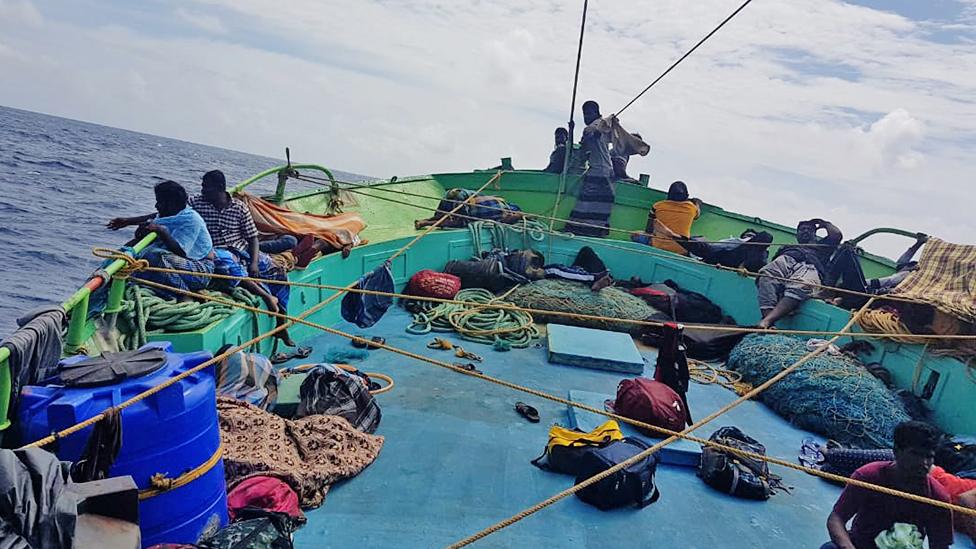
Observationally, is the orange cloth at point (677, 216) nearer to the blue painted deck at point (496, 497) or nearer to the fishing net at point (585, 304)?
the fishing net at point (585, 304)

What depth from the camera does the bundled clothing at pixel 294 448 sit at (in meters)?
2.70

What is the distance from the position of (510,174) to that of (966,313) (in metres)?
6.23

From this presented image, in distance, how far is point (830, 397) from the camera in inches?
170

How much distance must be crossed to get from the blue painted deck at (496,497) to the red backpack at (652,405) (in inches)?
10.8

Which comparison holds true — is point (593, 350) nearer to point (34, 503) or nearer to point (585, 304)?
point (585, 304)

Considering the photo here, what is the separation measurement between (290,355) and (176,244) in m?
1.18

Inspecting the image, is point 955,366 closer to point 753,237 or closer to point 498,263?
point 753,237

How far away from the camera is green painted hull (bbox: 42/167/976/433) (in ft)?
13.9

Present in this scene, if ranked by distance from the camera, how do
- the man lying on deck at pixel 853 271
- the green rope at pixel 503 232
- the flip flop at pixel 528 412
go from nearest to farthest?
the flip flop at pixel 528 412, the man lying on deck at pixel 853 271, the green rope at pixel 503 232

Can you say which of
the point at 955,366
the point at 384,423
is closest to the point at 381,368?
the point at 384,423

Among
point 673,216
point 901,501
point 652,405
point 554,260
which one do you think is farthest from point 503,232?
point 901,501

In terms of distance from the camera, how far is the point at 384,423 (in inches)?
142

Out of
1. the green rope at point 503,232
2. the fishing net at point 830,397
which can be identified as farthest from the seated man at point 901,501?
the green rope at point 503,232

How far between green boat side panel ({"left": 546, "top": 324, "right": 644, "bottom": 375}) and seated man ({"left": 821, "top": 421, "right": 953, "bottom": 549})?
2358mm
